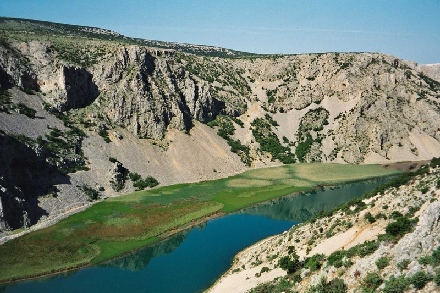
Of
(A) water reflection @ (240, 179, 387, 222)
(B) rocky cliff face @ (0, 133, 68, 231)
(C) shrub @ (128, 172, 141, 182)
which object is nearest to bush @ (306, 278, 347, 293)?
(A) water reflection @ (240, 179, 387, 222)

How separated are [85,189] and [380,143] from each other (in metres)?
97.8

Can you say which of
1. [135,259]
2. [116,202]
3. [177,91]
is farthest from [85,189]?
[177,91]

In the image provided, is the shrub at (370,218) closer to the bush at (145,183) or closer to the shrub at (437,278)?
the shrub at (437,278)

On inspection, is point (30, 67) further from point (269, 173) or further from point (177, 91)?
point (269, 173)

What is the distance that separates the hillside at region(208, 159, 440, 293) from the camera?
1059 inches

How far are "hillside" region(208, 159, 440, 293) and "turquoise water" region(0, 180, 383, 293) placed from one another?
435cm

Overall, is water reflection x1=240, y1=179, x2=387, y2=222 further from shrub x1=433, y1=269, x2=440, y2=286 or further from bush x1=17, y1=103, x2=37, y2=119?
bush x1=17, y1=103, x2=37, y2=119

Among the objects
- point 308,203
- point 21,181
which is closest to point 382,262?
point 308,203

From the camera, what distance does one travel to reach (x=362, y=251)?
3303 cm

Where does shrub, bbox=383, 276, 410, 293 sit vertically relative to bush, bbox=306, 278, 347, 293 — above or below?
above

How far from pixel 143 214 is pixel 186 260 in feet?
82.0

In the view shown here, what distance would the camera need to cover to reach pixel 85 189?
309ft

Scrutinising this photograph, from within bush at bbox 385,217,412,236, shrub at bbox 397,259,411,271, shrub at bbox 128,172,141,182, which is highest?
bush at bbox 385,217,412,236

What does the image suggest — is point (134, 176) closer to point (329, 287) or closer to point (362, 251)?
point (362, 251)
